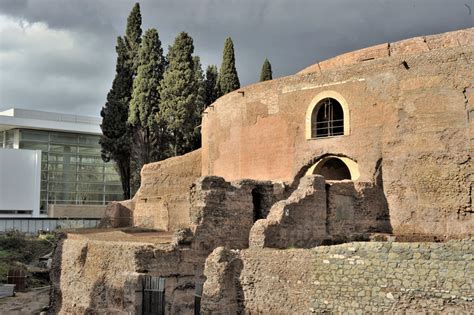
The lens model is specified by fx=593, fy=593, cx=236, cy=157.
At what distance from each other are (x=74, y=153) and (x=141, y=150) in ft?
56.1

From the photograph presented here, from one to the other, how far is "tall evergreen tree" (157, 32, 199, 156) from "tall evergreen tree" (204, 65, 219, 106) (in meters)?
4.99

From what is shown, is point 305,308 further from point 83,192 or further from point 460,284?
point 83,192

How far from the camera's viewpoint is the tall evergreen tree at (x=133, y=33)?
31013 mm

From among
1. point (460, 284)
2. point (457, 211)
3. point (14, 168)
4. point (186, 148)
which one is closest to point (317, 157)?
point (457, 211)

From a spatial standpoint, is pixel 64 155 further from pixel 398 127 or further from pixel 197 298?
pixel 398 127

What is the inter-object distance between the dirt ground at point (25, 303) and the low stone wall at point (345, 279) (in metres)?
9.64

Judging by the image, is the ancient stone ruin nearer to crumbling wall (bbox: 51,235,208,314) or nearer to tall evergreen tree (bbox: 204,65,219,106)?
crumbling wall (bbox: 51,235,208,314)

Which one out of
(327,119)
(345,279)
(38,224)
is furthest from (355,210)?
(38,224)

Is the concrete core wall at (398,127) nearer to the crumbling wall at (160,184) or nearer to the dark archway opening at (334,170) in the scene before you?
the dark archway opening at (334,170)

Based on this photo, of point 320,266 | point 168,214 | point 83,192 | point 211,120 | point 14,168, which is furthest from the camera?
point 83,192

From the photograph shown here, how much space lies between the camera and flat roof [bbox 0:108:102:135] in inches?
1718

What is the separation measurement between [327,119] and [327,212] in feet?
14.4

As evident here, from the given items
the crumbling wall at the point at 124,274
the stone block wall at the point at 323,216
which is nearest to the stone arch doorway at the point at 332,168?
the stone block wall at the point at 323,216

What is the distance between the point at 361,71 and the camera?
56.1ft
